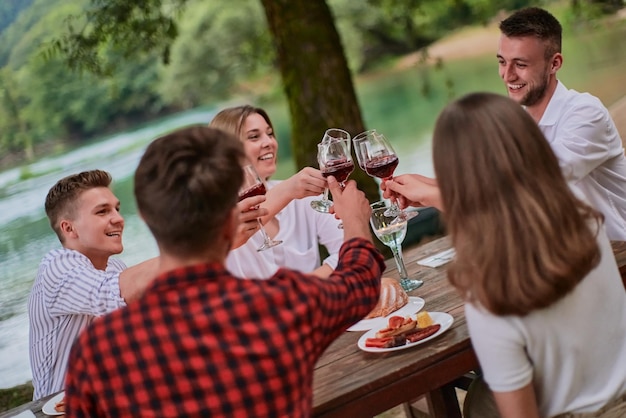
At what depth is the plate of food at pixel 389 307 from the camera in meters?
2.60

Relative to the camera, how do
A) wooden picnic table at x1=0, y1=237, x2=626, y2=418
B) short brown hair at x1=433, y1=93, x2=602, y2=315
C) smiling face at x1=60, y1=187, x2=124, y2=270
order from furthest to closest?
smiling face at x1=60, y1=187, x2=124, y2=270 < wooden picnic table at x1=0, y1=237, x2=626, y2=418 < short brown hair at x1=433, y1=93, x2=602, y2=315

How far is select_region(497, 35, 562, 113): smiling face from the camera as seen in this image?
3150 mm

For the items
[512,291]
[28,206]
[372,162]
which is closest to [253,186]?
[372,162]

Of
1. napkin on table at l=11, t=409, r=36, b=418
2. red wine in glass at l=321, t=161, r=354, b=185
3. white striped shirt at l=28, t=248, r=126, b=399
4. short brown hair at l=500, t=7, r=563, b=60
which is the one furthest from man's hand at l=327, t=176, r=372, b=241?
short brown hair at l=500, t=7, r=563, b=60

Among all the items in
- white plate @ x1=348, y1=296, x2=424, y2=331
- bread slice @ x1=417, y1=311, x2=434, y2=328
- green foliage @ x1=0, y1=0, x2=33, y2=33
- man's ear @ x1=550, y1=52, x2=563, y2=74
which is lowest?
white plate @ x1=348, y1=296, x2=424, y2=331

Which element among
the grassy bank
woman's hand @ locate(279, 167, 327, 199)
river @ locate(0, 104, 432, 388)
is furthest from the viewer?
river @ locate(0, 104, 432, 388)

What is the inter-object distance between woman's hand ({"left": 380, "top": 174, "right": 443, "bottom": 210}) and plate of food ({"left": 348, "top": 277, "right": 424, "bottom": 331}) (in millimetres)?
284

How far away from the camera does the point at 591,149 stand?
2957mm

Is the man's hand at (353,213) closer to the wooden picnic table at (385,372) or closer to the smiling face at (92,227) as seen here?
the wooden picnic table at (385,372)

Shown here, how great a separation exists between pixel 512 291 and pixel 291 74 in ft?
12.9

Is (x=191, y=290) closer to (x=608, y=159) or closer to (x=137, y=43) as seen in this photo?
(x=608, y=159)

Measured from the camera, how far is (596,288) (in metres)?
1.81

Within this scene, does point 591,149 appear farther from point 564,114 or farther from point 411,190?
point 411,190

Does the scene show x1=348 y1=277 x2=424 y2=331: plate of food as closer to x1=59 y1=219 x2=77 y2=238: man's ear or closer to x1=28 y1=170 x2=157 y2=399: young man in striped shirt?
x1=28 y1=170 x2=157 y2=399: young man in striped shirt
